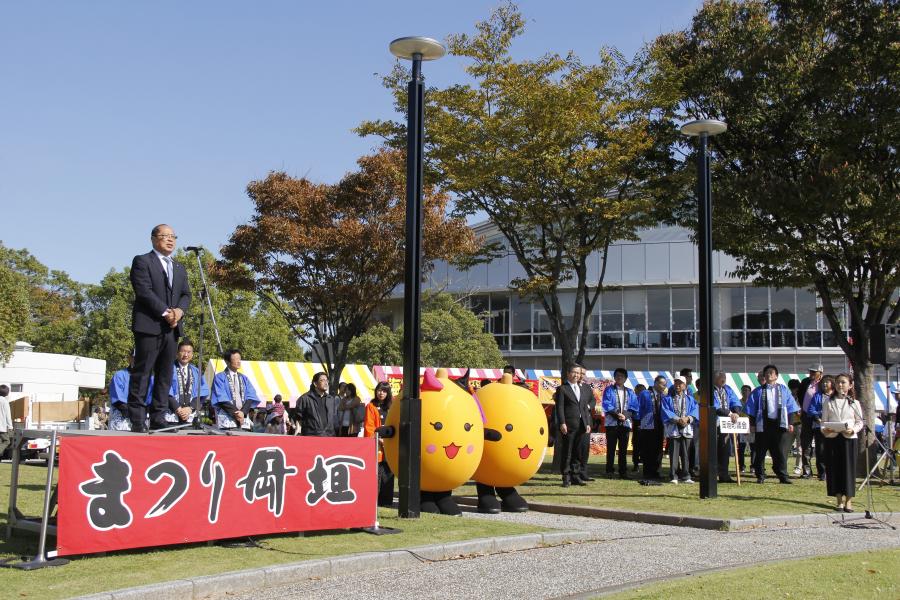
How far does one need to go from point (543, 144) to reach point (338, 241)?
7.26 m

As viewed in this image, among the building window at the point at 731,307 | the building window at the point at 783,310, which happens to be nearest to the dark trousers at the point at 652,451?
the building window at the point at 731,307

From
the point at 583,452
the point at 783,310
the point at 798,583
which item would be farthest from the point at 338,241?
the point at 783,310

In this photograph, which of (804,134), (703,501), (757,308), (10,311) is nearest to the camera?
(703,501)

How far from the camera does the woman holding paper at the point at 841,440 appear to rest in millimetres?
12211

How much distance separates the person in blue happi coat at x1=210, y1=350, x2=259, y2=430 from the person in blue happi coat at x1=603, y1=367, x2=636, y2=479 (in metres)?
8.36

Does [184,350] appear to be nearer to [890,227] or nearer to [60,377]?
[890,227]

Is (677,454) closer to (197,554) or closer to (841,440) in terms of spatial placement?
(841,440)

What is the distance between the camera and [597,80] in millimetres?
18469

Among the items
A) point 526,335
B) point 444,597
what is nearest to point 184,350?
point 444,597

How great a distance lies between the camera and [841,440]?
1242 cm

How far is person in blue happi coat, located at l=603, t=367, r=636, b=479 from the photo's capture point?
17734 millimetres

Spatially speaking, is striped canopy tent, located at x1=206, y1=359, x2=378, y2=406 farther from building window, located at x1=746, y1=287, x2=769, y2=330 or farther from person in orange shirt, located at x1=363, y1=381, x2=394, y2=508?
building window, located at x1=746, y1=287, x2=769, y2=330

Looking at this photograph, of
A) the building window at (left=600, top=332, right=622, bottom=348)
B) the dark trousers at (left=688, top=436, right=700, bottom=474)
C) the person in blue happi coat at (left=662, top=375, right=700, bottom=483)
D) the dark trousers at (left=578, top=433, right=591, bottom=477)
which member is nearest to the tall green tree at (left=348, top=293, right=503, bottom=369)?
the building window at (left=600, top=332, right=622, bottom=348)

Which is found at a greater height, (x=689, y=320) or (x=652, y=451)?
(x=689, y=320)
